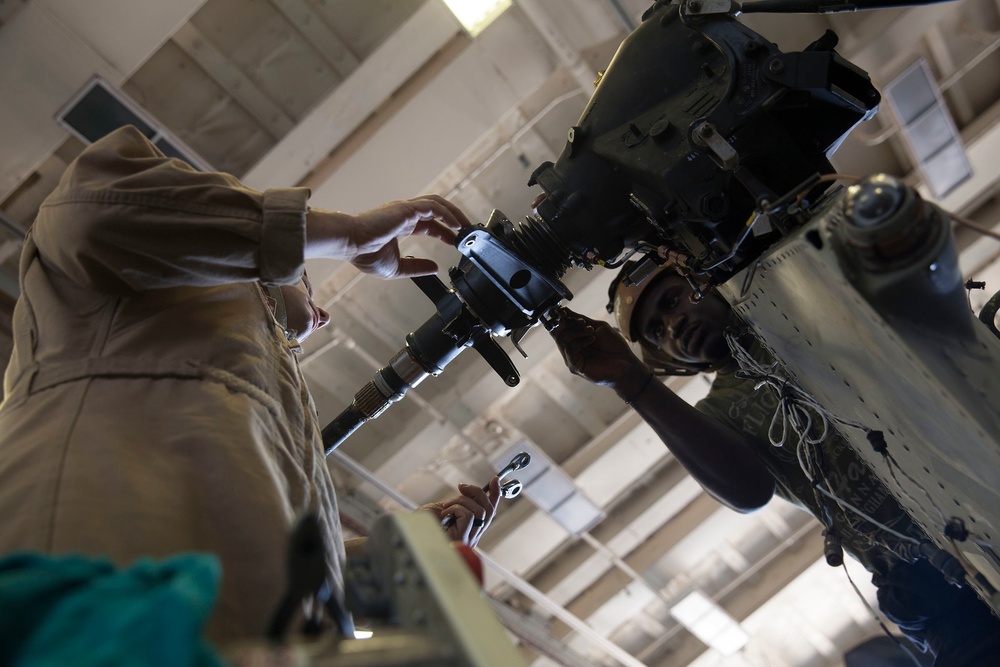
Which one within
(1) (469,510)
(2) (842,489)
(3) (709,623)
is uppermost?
(1) (469,510)

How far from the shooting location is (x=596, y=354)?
7.03 ft

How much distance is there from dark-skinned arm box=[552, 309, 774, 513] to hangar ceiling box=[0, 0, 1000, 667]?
999mm

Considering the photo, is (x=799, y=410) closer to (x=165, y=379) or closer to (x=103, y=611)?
(x=165, y=379)

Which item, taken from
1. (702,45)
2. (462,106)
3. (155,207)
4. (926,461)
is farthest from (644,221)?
(462,106)

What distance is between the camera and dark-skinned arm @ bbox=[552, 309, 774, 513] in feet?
6.97

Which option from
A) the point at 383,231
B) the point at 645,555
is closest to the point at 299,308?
the point at 383,231

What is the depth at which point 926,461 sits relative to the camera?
1.35 m

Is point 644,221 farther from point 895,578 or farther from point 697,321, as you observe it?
point 895,578

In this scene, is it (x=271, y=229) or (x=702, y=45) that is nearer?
(x=271, y=229)

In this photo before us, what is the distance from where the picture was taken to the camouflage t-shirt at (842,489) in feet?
6.41

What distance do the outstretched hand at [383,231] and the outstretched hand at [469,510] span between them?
1.49 ft

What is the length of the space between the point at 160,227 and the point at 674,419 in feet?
4.73

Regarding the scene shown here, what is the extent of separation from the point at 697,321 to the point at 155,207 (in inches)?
64.9

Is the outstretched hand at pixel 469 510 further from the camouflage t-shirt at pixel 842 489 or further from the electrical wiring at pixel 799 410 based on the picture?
the camouflage t-shirt at pixel 842 489
